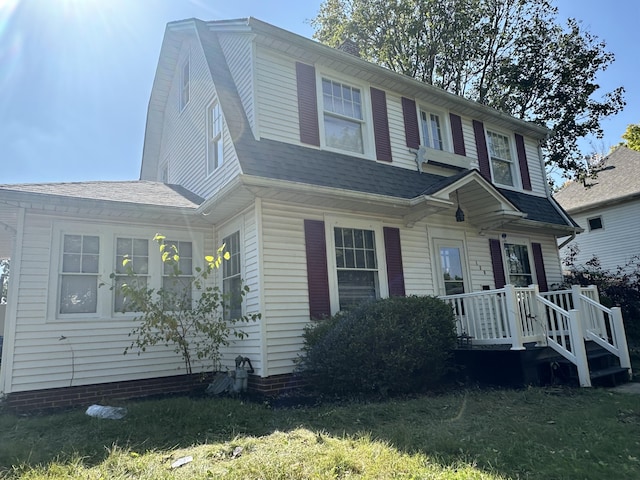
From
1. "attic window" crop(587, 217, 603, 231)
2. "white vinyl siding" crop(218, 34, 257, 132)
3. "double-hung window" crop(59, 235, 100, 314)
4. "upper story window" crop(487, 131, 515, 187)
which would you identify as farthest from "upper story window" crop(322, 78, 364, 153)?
"attic window" crop(587, 217, 603, 231)

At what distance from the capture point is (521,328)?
21.1 ft

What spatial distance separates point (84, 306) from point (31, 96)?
240 inches

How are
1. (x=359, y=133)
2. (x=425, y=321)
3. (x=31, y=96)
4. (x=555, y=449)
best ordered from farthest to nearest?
1. (x=31, y=96)
2. (x=359, y=133)
3. (x=425, y=321)
4. (x=555, y=449)

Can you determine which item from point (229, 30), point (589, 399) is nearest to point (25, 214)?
point (229, 30)

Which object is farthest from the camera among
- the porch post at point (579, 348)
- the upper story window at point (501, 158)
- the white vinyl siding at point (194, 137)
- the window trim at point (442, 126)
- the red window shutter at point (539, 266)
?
the upper story window at point (501, 158)

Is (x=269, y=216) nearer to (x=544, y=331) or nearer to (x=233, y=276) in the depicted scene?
(x=233, y=276)

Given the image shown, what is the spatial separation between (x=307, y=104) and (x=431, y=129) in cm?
356

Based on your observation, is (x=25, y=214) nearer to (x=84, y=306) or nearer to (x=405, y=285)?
(x=84, y=306)

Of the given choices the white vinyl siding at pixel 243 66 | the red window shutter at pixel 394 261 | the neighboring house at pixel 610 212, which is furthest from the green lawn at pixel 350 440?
the neighboring house at pixel 610 212

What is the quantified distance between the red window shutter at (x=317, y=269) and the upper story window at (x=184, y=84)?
203 inches

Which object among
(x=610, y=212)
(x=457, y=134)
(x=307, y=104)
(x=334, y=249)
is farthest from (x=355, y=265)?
(x=610, y=212)

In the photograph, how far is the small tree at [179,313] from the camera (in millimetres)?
6156

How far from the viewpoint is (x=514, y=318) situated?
6.34 meters

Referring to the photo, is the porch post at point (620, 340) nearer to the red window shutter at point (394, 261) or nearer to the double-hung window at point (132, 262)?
the red window shutter at point (394, 261)
